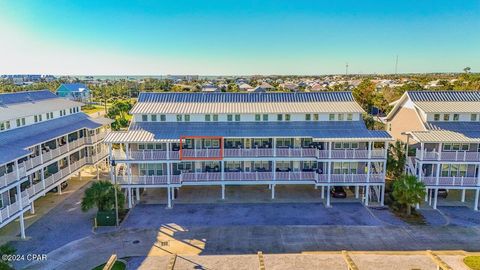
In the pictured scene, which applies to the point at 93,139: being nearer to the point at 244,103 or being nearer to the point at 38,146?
the point at 38,146

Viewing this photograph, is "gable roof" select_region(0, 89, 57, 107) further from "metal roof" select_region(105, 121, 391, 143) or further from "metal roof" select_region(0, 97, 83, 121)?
"metal roof" select_region(105, 121, 391, 143)

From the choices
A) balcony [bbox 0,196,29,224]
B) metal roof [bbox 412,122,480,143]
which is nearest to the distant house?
balcony [bbox 0,196,29,224]

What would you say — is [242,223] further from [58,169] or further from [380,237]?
[58,169]

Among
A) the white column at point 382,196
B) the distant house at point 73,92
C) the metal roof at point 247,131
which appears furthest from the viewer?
the distant house at point 73,92

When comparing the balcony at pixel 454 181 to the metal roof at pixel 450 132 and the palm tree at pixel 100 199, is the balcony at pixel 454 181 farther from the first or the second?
the palm tree at pixel 100 199

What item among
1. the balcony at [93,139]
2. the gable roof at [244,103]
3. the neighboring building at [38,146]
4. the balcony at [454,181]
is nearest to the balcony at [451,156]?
the balcony at [454,181]

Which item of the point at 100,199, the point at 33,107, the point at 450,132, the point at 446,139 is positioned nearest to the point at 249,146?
the point at 100,199
